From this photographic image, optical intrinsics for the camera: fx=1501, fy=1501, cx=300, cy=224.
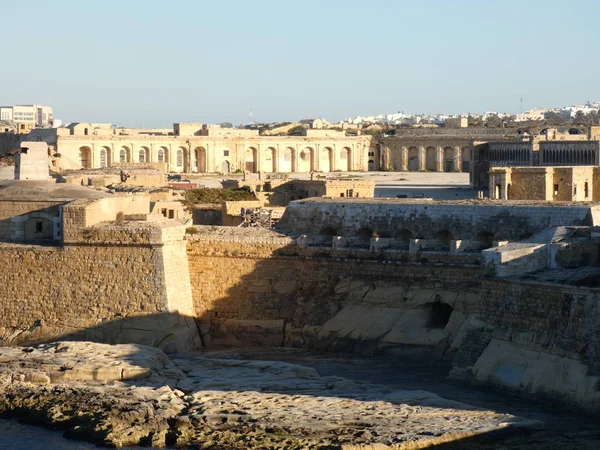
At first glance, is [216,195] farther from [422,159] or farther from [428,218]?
[422,159]

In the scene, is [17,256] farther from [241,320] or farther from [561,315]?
[561,315]

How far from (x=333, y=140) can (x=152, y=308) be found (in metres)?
44.5

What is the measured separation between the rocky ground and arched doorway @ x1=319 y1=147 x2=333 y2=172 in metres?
45.4

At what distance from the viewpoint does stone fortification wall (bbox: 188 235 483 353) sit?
94.5 ft

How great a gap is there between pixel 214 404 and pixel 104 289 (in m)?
7.10

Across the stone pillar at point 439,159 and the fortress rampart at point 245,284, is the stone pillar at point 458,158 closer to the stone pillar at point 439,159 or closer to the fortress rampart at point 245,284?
the stone pillar at point 439,159

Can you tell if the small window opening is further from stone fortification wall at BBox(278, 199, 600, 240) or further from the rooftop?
the rooftop

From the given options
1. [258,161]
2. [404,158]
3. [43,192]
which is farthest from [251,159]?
[43,192]

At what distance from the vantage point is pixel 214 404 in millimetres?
24719

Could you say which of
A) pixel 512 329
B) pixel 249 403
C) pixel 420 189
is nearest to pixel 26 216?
pixel 249 403

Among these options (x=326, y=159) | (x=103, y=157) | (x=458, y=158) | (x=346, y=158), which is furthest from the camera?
(x=346, y=158)

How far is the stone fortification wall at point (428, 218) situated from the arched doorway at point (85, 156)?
33.3 meters

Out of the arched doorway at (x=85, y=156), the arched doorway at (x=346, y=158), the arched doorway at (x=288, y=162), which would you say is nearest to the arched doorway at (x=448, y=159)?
the arched doorway at (x=346, y=158)

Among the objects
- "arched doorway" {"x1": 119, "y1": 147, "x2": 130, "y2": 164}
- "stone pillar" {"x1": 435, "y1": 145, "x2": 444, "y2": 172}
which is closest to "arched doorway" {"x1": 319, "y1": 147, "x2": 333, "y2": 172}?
"stone pillar" {"x1": 435, "y1": 145, "x2": 444, "y2": 172}
